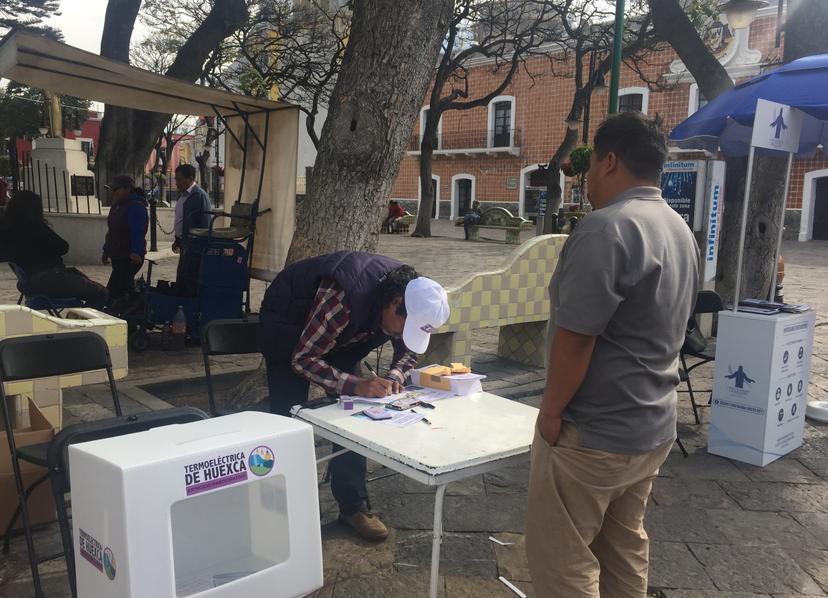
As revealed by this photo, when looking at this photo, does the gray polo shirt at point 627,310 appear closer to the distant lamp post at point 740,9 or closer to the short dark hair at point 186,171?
the short dark hair at point 186,171

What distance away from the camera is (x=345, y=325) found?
9.29 ft

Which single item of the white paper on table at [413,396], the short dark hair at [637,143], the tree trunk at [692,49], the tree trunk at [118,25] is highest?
the tree trunk at [118,25]

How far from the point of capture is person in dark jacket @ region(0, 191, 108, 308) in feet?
19.9

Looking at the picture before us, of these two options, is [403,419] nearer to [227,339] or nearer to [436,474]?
[436,474]

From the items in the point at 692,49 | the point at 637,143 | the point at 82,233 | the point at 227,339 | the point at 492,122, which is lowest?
the point at 82,233

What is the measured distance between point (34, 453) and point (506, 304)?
3.74 meters

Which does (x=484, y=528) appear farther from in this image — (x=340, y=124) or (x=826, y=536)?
(x=340, y=124)

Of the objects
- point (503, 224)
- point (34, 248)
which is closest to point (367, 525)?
point (34, 248)

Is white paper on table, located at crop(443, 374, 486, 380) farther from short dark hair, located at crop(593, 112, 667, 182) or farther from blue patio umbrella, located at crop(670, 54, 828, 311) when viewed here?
blue patio umbrella, located at crop(670, 54, 828, 311)

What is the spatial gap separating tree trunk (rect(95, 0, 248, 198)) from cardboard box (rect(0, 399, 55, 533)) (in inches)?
324

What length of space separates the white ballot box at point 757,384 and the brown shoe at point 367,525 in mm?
2360

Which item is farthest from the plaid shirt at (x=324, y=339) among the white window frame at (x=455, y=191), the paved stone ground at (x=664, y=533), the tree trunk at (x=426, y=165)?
the white window frame at (x=455, y=191)

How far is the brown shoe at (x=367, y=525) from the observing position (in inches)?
126

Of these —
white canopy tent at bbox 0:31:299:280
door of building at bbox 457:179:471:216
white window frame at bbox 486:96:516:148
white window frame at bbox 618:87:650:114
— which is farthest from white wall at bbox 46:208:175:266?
door of building at bbox 457:179:471:216
